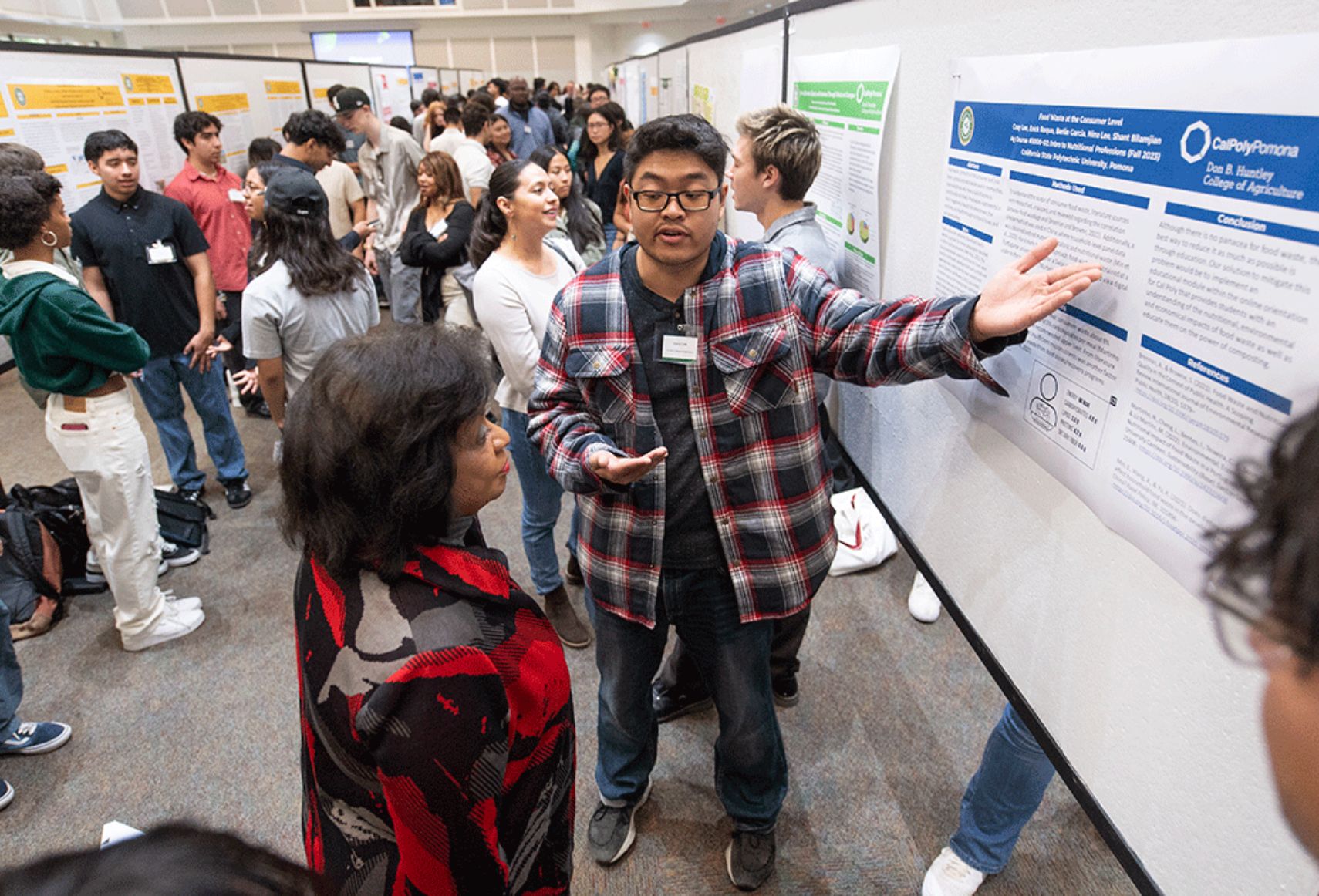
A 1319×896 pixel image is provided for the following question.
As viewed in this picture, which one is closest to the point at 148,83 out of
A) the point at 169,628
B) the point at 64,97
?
the point at 64,97

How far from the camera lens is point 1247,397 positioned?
26.4 inches

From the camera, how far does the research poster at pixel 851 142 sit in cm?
144

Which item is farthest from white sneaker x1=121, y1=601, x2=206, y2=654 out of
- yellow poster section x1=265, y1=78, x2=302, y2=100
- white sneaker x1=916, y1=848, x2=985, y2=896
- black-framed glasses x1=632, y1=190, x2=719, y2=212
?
yellow poster section x1=265, y1=78, x2=302, y2=100

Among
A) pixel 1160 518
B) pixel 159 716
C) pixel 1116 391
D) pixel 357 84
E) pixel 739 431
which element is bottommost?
pixel 159 716

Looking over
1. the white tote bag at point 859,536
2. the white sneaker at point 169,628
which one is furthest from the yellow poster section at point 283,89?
the white tote bag at point 859,536

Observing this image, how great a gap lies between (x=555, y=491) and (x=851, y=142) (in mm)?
1454

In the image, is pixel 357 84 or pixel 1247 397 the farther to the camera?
pixel 357 84

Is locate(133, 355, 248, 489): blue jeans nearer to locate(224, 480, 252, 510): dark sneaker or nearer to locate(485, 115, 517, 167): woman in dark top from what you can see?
locate(224, 480, 252, 510): dark sneaker

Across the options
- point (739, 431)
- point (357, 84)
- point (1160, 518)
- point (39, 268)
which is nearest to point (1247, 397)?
point (1160, 518)

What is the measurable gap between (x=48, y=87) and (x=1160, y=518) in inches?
184

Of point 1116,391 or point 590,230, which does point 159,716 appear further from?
point 1116,391

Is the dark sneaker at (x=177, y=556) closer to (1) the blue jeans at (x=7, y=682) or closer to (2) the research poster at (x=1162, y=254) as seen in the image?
(1) the blue jeans at (x=7, y=682)

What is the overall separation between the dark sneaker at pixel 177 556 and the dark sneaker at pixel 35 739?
35.6 inches

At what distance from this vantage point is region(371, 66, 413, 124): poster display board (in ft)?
28.5
